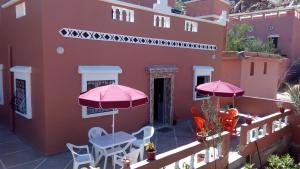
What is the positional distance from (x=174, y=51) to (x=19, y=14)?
6.54 metres

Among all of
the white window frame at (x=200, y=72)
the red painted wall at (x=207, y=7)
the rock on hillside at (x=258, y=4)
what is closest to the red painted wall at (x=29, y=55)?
the white window frame at (x=200, y=72)

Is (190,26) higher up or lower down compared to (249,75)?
higher up

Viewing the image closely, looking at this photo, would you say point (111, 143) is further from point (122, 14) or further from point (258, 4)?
point (258, 4)

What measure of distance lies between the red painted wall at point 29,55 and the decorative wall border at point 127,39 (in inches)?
39.6

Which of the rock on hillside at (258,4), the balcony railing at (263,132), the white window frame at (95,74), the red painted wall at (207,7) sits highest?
the rock on hillside at (258,4)

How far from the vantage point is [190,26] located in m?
12.4

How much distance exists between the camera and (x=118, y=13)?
9.72m

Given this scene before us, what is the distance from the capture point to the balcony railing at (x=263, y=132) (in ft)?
27.3

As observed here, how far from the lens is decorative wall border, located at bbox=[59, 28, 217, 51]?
818cm

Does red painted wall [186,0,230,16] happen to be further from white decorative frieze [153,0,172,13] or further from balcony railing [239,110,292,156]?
balcony railing [239,110,292,156]

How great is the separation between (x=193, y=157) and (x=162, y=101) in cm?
585

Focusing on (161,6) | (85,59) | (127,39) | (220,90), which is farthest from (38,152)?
(161,6)

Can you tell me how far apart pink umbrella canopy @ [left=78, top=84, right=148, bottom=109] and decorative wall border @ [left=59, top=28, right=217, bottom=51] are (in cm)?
264

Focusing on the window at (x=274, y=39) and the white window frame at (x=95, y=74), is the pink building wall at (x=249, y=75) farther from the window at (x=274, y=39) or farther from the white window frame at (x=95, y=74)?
the white window frame at (x=95, y=74)
